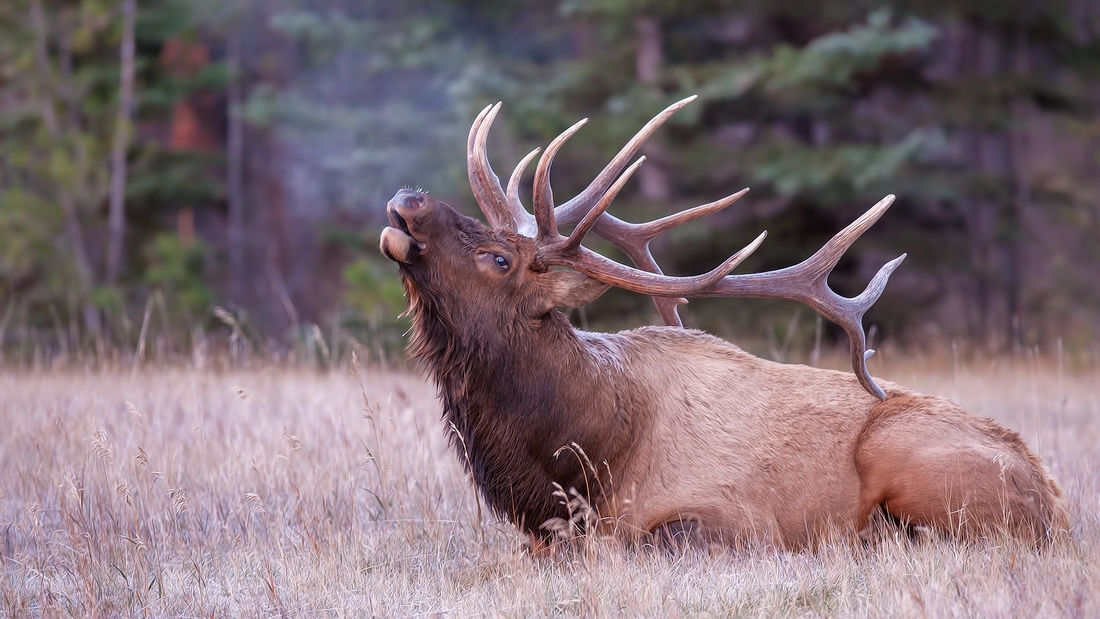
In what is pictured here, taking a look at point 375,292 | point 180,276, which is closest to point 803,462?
point 375,292

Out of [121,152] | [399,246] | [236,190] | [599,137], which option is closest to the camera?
[399,246]

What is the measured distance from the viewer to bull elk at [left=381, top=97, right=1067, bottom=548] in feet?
14.6

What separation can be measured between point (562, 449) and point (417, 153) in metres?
10.5

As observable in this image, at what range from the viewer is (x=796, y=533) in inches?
185

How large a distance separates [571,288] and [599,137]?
8.80 m

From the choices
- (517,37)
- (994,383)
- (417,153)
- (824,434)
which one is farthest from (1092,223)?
(824,434)

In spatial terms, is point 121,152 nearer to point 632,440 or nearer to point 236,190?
point 236,190

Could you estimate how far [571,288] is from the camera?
457 centimetres

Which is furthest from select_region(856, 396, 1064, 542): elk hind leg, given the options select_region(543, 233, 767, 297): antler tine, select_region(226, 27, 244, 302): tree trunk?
select_region(226, 27, 244, 302): tree trunk

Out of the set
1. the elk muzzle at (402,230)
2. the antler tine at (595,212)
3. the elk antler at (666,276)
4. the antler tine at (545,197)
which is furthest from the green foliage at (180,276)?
the antler tine at (595,212)

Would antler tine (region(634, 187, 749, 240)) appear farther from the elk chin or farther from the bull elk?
the elk chin

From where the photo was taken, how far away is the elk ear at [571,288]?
4.57 m

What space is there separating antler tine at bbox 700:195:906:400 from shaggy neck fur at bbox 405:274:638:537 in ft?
2.32

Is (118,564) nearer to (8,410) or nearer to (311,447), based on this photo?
(311,447)
